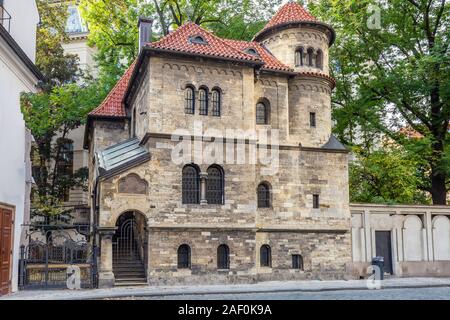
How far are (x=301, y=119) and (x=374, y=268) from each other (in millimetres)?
7609

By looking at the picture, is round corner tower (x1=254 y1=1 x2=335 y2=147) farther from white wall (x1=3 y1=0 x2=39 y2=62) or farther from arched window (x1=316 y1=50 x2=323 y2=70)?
white wall (x1=3 y1=0 x2=39 y2=62)

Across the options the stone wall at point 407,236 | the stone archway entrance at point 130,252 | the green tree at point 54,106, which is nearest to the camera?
the stone archway entrance at point 130,252

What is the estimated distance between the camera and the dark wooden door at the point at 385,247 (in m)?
24.2

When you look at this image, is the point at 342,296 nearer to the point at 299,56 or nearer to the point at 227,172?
the point at 227,172

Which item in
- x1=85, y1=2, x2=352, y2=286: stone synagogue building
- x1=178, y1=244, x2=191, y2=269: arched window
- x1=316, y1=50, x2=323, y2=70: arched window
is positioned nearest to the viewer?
x1=85, y1=2, x2=352, y2=286: stone synagogue building

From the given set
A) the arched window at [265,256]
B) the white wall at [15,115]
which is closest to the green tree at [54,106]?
the white wall at [15,115]

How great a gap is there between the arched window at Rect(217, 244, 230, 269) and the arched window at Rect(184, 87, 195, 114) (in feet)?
19.3

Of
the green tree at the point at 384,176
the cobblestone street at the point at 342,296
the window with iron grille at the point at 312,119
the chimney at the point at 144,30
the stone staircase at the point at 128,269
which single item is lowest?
the cobblestone street at the point at 342,296

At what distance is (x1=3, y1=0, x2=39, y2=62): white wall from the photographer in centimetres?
1670

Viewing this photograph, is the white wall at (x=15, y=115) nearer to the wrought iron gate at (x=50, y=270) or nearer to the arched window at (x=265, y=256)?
the wrought iron gate at (x=50, y=270)

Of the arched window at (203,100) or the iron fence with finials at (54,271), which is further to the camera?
the arched window at (203,100)

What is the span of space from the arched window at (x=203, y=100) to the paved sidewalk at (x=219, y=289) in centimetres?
730

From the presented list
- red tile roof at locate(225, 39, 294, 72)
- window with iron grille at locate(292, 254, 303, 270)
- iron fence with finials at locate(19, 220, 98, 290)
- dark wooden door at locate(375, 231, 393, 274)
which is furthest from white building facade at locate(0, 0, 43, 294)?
dark wooden door at locate(375, 231, 393, 274)
